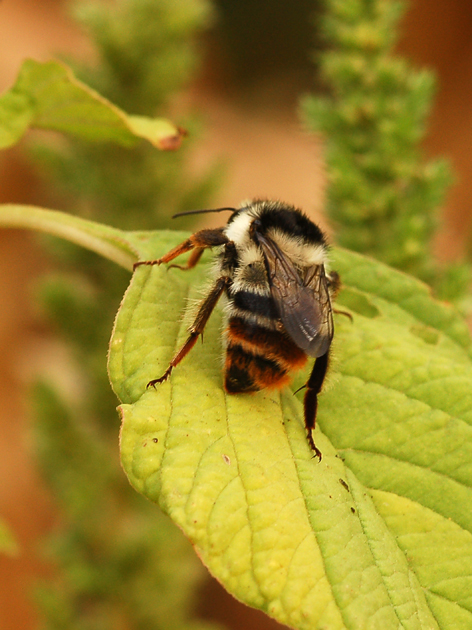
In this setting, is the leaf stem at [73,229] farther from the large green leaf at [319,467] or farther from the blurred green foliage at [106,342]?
the blurred green foliage at [106,342]

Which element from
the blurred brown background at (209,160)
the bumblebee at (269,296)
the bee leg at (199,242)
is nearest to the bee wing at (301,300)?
the bumblebee at (269,296)

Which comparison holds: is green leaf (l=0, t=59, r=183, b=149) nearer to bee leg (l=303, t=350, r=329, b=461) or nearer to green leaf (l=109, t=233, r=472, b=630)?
green leaf (l=109, t=233, r=472, b=630)

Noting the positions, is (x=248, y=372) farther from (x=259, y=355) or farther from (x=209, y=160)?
(x=209, y=160)

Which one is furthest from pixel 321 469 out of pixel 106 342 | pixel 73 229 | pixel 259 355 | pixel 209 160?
pixel 209 160

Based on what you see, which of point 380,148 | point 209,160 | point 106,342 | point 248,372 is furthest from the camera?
point 209,160

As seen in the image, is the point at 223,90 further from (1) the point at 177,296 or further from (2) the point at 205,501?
(2) the point at 205,501

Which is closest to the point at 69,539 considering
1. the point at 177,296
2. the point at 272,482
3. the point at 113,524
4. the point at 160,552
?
the point at 113,524
